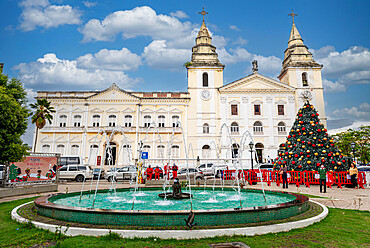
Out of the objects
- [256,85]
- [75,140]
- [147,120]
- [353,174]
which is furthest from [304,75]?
Result: [75,140]

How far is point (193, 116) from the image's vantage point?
3850 centimetres

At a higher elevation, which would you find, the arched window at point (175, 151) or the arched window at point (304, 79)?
the arched window at point (304, 79)

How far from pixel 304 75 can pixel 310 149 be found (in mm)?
26606

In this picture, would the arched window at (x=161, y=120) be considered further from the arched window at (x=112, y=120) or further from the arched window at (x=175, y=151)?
the arched window at (x=112, y=120)

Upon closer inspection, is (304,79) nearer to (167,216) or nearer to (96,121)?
(96,121)

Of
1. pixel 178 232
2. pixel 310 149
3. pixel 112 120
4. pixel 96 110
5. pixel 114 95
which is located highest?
pixel 114 95

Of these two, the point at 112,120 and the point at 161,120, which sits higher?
the point at 161,120

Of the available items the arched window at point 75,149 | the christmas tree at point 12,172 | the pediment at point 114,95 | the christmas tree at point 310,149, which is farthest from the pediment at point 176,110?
the christmas tree at point 12,172

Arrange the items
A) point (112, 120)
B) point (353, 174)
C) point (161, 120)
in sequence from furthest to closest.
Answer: point (161, 120) < point (112, 120) < point (353, 174)

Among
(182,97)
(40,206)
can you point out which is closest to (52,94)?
(182,97)

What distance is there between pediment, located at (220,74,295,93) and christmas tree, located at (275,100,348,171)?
1966 cm

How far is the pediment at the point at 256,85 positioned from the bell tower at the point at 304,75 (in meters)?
1.92

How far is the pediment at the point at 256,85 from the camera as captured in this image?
39.3m

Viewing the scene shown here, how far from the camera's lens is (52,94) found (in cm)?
3791
